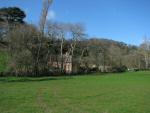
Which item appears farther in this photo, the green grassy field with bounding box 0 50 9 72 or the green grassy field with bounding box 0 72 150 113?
the green grassy field with bounding box 0 50 9 72

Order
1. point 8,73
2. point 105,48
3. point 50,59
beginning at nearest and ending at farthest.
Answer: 1. point 8,73
2. point 50,59
3. point 105,48

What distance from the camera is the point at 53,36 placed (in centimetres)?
8075

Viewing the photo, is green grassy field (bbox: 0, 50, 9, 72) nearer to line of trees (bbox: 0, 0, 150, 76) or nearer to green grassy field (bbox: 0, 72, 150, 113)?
line of trees (bbox: 0, 0, 150, 76)

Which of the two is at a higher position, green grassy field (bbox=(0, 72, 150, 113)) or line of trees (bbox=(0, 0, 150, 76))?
line of trees (bbox=(0, 0, 150, 76))

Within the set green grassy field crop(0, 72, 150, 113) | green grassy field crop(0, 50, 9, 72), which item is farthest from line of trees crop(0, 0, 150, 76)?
green grassy field crop(0, 72, 150, 113)

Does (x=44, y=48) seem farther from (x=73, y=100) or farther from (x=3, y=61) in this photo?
(x=73, y=100)

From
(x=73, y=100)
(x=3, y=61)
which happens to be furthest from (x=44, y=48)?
(x=73, y=100)

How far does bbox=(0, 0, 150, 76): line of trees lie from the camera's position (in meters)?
65.5

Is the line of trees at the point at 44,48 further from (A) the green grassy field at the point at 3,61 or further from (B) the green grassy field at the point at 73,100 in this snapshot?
(B) the green grassy field at the point at 73,100

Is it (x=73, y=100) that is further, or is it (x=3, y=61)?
(x=3, y=61)

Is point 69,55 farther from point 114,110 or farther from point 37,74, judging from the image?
point 114,110

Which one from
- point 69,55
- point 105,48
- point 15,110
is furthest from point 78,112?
point 105,48

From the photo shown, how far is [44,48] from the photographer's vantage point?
7456 cm

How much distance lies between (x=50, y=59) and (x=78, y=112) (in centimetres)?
6549
